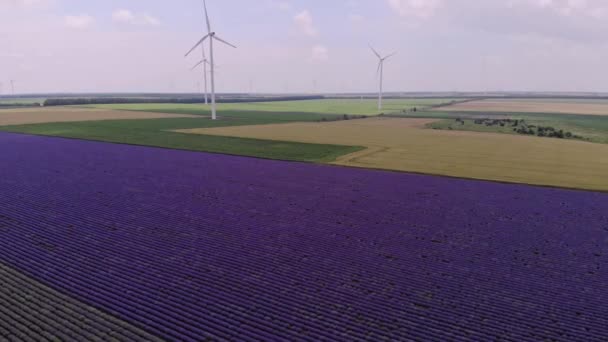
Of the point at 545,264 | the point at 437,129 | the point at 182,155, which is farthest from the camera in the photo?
the point at 437,129

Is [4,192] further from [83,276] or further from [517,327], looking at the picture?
[517,327]

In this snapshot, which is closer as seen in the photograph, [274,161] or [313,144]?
[274,161]

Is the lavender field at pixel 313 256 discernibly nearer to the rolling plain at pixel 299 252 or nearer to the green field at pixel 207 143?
the rolling plain at pixel 299 252

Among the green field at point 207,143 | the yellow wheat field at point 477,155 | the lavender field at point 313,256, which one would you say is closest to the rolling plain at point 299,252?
the lavender field at point 313,256

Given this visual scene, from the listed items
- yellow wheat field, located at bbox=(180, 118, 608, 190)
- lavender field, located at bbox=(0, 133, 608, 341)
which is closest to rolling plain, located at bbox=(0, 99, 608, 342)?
lavender field, located at bbox=(0, 133, 608, 341)

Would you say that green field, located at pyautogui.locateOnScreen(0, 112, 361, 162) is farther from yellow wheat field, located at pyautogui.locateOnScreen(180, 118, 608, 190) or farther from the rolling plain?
the rolling plain

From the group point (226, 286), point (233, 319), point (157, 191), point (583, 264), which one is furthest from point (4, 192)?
point (583, 264)

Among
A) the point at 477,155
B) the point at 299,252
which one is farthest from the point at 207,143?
the point at 299,252

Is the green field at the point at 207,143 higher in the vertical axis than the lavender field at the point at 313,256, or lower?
higher
